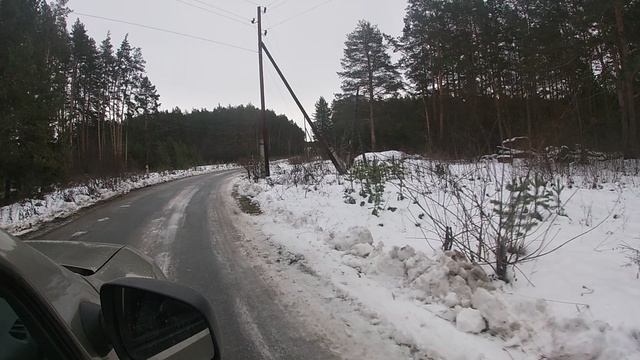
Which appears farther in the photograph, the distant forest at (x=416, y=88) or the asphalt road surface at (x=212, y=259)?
the distant forest at (x=416, y=88)

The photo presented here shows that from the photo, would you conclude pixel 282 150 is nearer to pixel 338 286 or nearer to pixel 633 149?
pixel 633 149

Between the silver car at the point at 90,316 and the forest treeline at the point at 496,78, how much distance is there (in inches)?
175

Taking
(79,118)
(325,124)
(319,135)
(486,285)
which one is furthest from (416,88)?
(486,285)

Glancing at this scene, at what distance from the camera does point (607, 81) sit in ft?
61.2

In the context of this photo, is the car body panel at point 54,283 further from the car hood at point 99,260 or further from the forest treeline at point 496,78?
the forest treeline at point 496,78

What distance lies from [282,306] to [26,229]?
8581mm

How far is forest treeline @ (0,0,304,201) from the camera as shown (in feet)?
45.2

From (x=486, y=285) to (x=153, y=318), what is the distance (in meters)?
3.78

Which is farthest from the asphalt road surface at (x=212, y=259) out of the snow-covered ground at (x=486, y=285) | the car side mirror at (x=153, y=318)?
the snow-covered ground at (x=486, y=285)

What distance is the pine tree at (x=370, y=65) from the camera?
41438 mm

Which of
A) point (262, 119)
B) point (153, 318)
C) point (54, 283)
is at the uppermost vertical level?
point (262, 119)

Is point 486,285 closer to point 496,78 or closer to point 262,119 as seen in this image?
point 262,119

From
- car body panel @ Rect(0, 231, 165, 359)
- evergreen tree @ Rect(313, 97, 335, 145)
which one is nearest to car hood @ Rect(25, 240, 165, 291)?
Answer: car body panel @ Rect(0, 231, 165, 359)

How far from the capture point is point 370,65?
4162 centimetres
